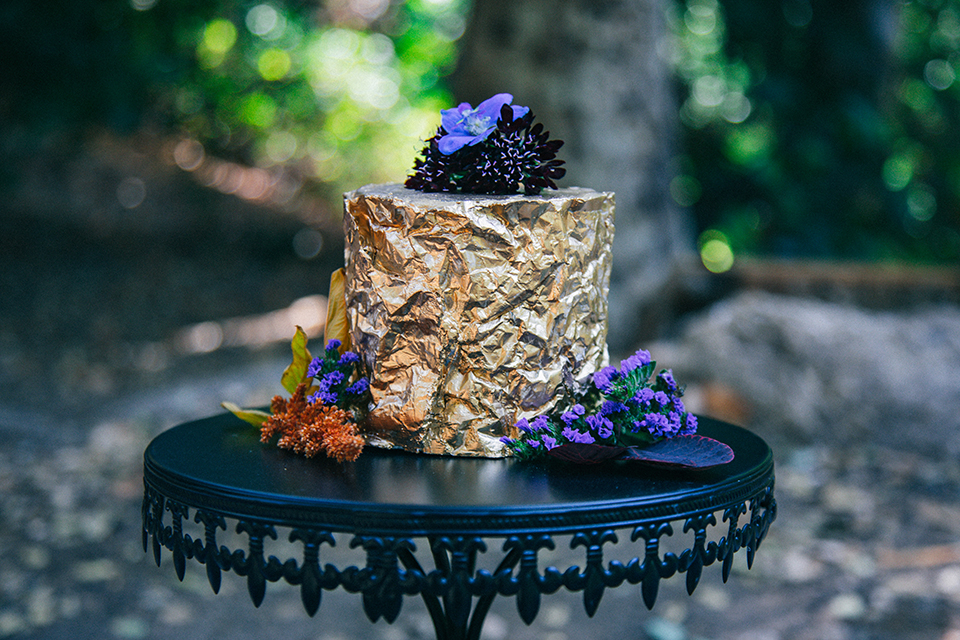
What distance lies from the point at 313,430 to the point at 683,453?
58 cm

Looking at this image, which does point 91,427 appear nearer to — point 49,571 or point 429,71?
point 49,571

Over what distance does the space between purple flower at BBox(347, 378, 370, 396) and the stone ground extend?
1.54m

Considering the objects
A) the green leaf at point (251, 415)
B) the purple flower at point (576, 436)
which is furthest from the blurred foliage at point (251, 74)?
the purple flower at point (576, 436)

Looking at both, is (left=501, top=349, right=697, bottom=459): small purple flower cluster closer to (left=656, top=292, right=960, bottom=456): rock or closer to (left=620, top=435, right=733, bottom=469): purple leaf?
(left=620, top=435, right=733, bottom=469): purple leaf

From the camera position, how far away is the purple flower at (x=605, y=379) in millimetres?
1397

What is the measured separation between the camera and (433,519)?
3.58 feet

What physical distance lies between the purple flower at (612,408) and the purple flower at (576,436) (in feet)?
0.17

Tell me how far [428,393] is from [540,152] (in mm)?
449

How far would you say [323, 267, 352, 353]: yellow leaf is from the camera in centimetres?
154

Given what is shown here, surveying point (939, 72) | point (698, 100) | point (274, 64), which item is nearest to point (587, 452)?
point (698, 100)

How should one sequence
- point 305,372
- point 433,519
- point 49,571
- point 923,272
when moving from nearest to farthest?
point 433,519 < point 305,372 < point 49,571 < point 923,272

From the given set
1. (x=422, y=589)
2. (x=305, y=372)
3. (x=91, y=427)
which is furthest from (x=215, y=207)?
(x=422, y=589)

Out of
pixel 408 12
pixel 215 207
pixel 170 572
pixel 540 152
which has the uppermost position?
pixel 408 12

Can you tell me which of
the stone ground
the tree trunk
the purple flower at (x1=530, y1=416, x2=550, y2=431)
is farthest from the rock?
the purple flower at (x1=530, y1=416, x2=550, y2=431)
